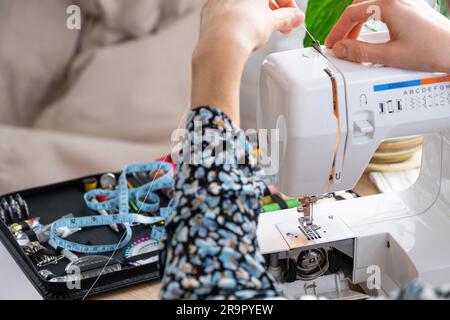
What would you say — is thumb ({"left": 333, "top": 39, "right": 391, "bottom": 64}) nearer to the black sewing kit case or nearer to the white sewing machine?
the white sewing machine

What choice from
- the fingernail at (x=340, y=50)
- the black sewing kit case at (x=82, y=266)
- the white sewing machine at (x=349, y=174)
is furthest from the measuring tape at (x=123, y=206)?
the fingernail at (x=340, y=50)

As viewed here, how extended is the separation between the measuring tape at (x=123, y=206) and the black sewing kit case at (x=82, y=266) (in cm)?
1

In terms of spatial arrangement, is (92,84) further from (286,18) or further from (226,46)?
(226,46)

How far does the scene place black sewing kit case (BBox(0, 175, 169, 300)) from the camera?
1.23 metres

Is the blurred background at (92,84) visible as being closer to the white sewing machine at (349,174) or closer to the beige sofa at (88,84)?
the beige sofa at (88,84)

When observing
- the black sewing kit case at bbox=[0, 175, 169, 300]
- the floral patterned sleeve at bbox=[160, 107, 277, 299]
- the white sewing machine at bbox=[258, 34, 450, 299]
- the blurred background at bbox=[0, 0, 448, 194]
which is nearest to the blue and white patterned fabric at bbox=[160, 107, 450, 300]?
the floral patterned sleeve at bbox=[160, 107, 277, 299]

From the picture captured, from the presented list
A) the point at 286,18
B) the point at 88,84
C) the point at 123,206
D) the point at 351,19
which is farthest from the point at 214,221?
the point at 88,84

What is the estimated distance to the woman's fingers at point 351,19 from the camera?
3.48 ft

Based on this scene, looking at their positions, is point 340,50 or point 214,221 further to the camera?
point 340,50

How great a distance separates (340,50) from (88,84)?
0.97 meters

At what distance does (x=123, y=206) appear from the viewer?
1.44m
